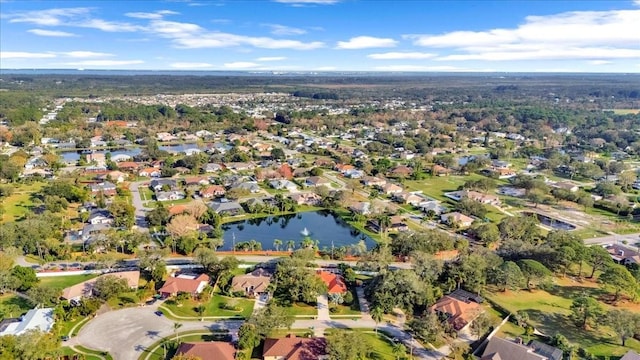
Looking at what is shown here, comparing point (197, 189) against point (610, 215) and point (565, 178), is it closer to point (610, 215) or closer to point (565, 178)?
point (610, 215)

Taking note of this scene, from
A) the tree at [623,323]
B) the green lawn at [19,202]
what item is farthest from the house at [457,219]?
the green lawn at [19,202]

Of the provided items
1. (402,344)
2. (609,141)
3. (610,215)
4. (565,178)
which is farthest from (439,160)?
(402,344)

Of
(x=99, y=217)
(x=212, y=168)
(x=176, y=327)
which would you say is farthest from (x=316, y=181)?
(x=176, y=327)

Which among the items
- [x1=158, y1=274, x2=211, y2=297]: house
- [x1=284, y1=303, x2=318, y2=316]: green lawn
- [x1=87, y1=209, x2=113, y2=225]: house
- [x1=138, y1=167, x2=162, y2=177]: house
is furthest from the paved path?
[x1=138, y1=167, x2=162, y2=177]: house

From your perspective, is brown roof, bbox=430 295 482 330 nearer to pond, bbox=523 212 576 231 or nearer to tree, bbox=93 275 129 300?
tree, bbox=93 275 129 300

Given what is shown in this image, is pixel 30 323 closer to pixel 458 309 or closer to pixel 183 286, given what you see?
pixel 183 286

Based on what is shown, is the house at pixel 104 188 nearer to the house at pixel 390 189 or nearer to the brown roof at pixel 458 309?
the house at pixel 390 189
